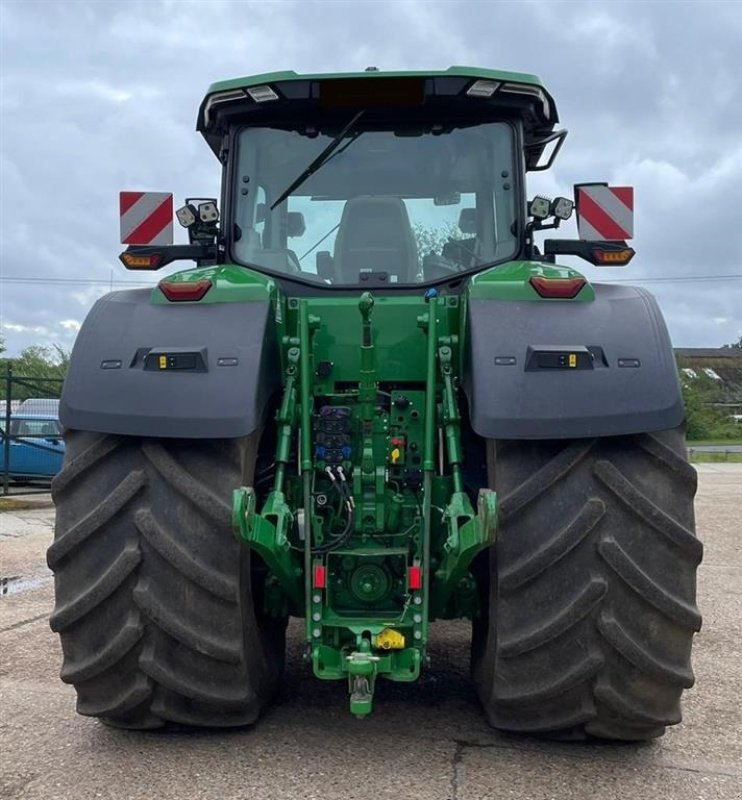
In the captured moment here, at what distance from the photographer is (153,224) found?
14.7 ft

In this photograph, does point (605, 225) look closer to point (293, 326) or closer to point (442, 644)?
point (293, 326)

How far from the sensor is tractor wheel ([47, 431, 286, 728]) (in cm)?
314

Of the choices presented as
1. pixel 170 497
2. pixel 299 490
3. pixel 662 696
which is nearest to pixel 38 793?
pixel 170 497

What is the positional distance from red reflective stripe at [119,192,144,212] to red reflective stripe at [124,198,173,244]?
0.36 ft

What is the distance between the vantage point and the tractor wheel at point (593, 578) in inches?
120

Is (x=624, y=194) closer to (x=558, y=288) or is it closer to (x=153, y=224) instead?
(x=558, y=288)

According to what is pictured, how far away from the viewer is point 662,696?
3.18m

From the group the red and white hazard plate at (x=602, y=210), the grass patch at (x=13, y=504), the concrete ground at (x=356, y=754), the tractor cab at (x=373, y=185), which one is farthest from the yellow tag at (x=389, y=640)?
the grass patch at (x=13, y=504)

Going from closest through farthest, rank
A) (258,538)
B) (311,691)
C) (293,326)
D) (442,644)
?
(258,538) → (293,326) → (311,691) → (442,644)

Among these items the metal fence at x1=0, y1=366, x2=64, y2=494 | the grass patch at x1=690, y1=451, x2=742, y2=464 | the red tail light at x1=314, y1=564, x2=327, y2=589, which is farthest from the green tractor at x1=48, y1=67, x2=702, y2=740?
the grass patch at x1=690, y1=451, x2=742, y2=464

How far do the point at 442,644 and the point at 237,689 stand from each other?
6.32 ft

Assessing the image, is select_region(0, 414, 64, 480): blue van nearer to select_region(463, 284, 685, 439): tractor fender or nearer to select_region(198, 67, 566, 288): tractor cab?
select_region(198, 67, 566, 288): tractor cab

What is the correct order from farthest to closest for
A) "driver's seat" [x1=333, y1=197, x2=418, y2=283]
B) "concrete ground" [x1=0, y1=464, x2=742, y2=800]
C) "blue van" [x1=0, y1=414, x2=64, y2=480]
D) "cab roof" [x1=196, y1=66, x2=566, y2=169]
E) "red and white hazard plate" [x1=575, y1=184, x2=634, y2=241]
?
"blue van" [x1=0, y1=414, x2=64, y2=480], "red and white hazard plate" [x1=575, y1=184, x2=634, y2=241], "driver's seat" [x1=333, y1=197, x2=418, y2=283], "cab roof" [x1=196, y1=66, x2=566, y2=169], "concrete ground" [x1=0, y1=464, x2=742, y2=800]

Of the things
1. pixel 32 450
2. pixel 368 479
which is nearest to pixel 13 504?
pixel 32 450
